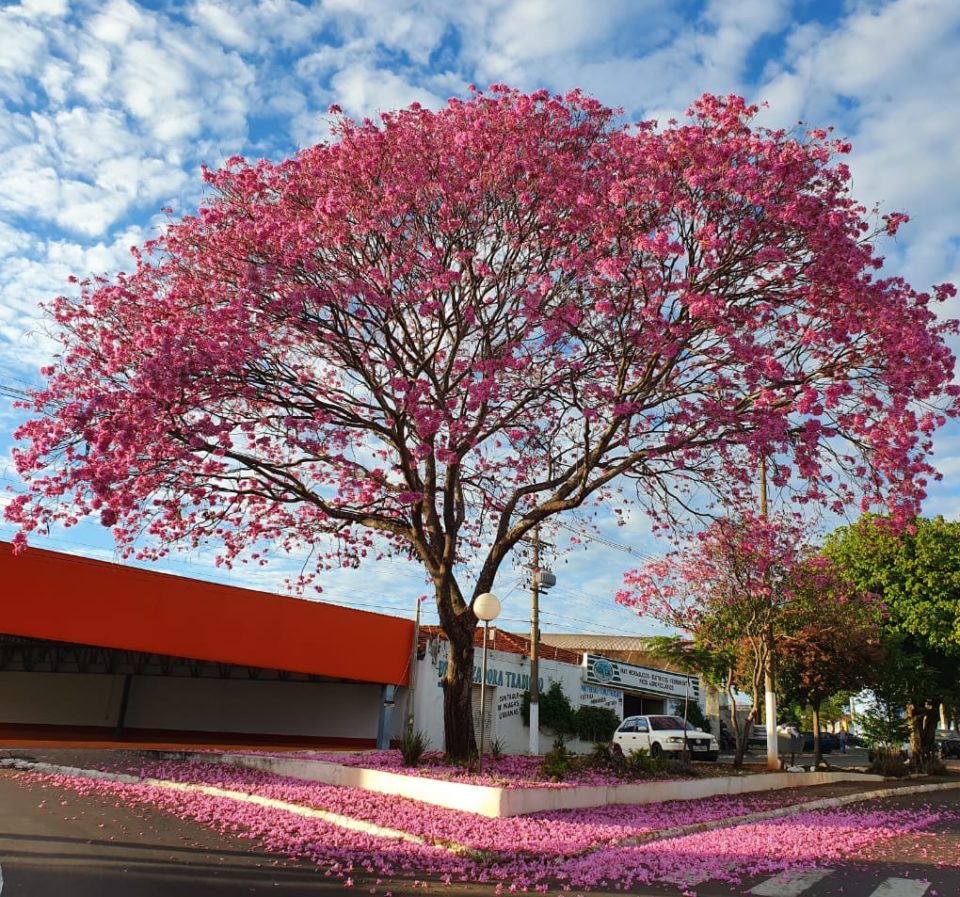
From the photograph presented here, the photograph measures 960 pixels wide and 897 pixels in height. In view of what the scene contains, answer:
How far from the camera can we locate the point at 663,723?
82.6 feet

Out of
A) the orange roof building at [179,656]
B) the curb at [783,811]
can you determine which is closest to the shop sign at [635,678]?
the orange roof building at [179,656]

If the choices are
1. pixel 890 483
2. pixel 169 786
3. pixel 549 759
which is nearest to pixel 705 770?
pixel 549 759

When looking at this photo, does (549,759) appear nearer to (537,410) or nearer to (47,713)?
(537,410)

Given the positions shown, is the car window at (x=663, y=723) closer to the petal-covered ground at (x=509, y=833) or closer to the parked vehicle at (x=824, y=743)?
the petal-covered ground at (x=509, y=833)


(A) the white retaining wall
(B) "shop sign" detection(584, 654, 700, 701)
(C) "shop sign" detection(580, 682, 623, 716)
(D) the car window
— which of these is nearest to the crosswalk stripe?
(A) the white retaining wall

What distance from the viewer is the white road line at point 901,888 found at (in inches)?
263

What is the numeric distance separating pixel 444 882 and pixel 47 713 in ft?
Answer: 77.0

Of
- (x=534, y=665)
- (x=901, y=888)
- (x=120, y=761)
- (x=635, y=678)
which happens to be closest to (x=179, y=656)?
(x=120, y=761)

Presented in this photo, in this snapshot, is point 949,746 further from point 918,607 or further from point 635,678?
point 918,607

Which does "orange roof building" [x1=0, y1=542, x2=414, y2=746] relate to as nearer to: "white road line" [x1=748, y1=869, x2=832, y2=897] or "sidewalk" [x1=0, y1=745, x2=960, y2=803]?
"sidewalk" [x1=0, y1=745, x2=960, y2=803]

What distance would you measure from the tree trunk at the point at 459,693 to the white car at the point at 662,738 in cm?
1192

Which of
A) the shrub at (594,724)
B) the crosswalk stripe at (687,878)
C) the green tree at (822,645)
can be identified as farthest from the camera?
the shrub at (594,724)

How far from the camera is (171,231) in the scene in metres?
13.6

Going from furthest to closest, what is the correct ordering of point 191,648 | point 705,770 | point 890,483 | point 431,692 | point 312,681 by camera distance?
point 312,681, point 431,692, point 191,648, point 705,770, point 890,483
